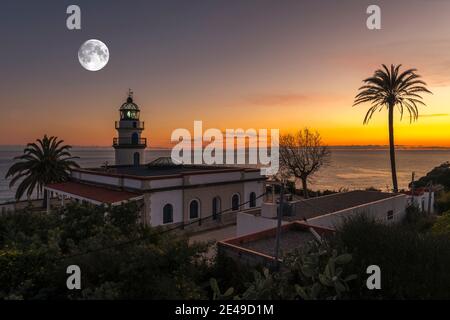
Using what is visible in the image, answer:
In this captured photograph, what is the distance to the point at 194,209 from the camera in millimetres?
24469

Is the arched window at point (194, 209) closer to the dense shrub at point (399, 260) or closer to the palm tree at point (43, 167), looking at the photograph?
the palm tree at point (43, 167)

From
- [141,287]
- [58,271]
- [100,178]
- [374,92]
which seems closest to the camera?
[141,287]

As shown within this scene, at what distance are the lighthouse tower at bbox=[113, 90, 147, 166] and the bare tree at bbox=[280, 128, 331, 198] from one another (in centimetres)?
1829

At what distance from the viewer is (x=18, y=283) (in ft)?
37.1

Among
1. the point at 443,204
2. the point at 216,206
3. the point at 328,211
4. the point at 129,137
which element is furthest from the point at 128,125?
the point at 443,204

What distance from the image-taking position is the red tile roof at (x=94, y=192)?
71.3 ft

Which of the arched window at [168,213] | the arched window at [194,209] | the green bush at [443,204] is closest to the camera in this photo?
the arched window at [168,213]

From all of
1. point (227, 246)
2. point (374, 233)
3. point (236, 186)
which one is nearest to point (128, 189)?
point (236, 186)

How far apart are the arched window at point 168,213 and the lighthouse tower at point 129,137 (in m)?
16.6

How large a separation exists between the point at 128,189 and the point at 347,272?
702 inches

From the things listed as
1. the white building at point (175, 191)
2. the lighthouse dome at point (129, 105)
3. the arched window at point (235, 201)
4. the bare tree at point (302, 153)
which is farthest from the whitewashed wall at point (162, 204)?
the bare tree at point (302, 153)

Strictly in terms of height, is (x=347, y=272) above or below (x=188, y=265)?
above
